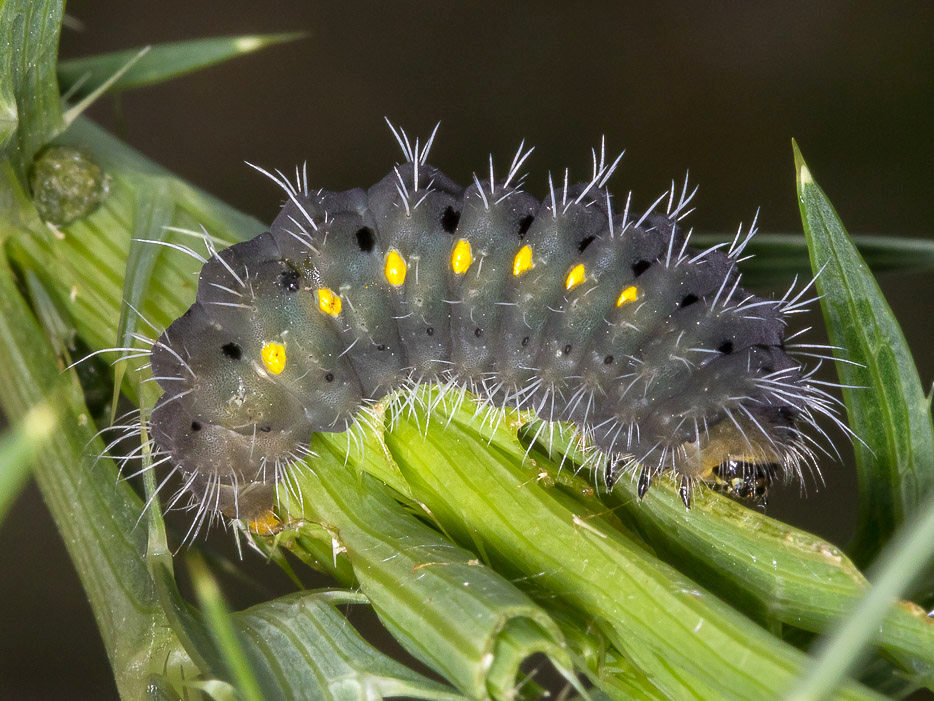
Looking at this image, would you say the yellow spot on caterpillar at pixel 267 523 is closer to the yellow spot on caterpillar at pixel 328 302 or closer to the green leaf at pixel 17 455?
the yellow spot on caterpillar at pixel 328 302

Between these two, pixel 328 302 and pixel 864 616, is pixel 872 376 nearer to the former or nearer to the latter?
pixel 864 616

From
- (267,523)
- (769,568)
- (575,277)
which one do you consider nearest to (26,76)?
(267,523)

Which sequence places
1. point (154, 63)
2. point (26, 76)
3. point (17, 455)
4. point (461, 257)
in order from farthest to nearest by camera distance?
point (154, 63)
point (461, 257)
point (26, 76)
point (17, 455)

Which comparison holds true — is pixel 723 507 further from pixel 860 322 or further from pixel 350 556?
pixel 350 556

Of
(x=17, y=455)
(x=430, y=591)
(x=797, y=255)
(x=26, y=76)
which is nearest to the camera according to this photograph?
(x=17, y=455)

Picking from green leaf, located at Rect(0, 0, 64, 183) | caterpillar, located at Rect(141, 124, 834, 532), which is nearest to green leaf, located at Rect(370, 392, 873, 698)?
caterpillar, located at Rect(141, 124, 834, 532)

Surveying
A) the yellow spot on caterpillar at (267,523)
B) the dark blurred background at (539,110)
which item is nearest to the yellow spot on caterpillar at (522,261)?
the yellow spot on caterpillar at (267,523)
